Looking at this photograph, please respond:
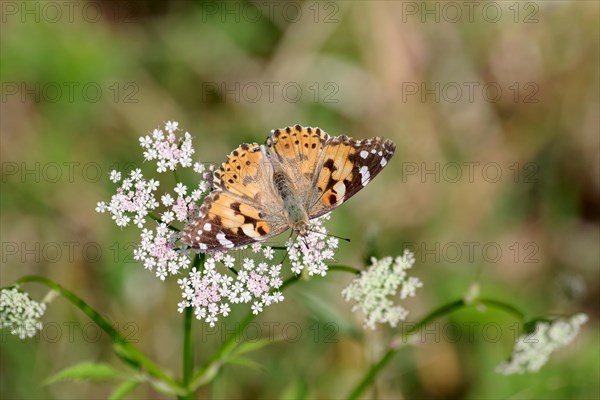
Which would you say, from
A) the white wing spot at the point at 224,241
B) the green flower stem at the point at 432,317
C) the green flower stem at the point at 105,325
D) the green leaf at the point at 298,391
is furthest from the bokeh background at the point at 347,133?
the white wing spot at the point at 224,241

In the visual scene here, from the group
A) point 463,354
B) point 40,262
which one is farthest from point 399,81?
point 40,262

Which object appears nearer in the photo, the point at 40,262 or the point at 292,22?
the point at 40,262

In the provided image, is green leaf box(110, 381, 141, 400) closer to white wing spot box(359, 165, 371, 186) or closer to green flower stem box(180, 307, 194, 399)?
green flower stem box(180, 307, 194, 399)

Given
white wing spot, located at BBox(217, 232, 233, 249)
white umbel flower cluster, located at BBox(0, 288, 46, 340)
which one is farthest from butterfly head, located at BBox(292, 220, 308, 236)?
white umbel flower cluster, located at BBox(0, 288, 46, 340)

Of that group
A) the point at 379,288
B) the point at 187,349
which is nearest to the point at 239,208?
the point at 187,349

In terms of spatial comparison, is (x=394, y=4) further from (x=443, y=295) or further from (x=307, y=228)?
(x=307, y=228)

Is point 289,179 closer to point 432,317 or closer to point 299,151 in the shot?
point 299,151

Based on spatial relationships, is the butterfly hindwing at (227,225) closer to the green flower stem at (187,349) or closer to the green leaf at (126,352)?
the green flower stem at (187,349)
